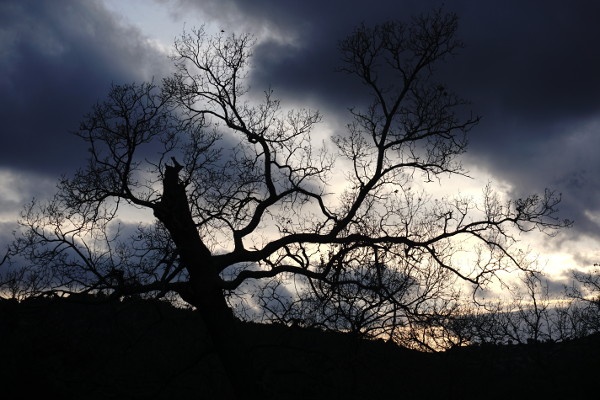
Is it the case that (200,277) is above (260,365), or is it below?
above

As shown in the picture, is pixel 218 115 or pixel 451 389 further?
pixel 451 389

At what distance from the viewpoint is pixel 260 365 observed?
661 inches

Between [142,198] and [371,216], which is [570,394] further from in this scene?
[142,198]

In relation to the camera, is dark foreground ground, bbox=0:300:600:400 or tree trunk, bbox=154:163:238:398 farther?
dark foreground ground, bbox=0:300:600:400

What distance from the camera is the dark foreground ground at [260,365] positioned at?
39.9 feet

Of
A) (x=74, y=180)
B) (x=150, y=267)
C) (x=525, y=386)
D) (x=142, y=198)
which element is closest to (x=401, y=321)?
(x=150, y=267)

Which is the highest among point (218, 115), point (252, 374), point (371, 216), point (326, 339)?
point (218, 115)

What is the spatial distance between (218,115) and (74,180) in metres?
3.82

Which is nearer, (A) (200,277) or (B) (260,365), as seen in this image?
(A) (200,277)

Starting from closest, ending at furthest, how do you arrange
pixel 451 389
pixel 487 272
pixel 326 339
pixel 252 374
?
pixel 252 374 < pixel 487 272 < pixel 326 339 < pixel 451 389

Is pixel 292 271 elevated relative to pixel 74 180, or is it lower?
lower

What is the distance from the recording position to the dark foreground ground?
1217 cm

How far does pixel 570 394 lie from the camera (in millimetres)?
23328

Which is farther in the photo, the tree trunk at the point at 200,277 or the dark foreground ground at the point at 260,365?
the dark foreground ground at the point at 260,365
